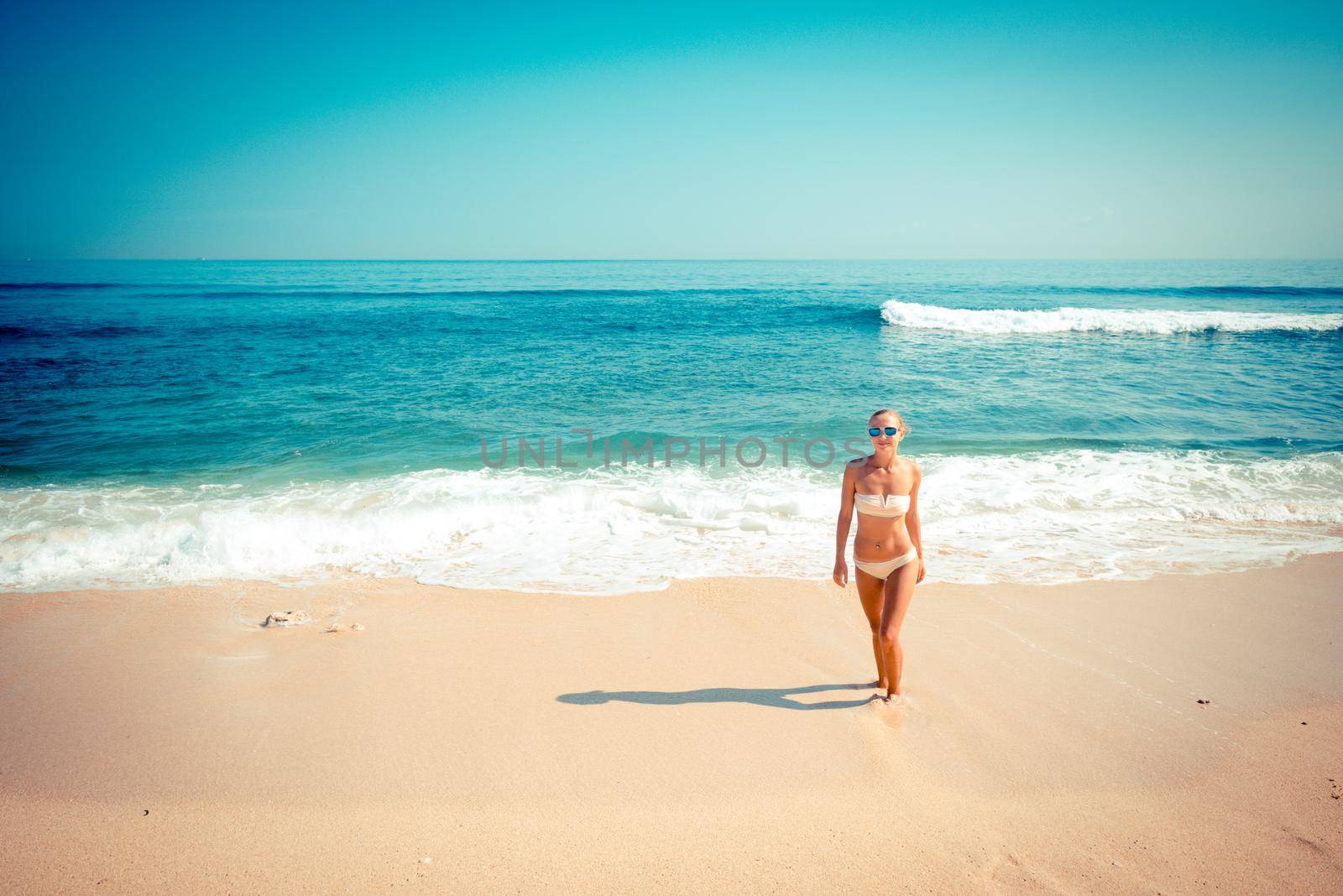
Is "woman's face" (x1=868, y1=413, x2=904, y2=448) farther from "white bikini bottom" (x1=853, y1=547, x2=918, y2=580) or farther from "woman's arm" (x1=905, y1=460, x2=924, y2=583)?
"white bikini bottom" (x1=853, y1=547, x2=918, y2=580)

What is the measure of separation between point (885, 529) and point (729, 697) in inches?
63.7

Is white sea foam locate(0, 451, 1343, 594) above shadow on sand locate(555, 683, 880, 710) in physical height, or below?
above

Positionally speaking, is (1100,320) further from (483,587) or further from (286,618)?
(286,618)

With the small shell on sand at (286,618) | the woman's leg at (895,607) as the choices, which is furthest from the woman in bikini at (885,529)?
the small shell on sand at (286,618)

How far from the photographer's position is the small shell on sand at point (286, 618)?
17.5ft

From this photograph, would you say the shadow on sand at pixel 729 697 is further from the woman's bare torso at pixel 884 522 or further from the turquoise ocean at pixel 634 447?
the turquoise ocean at pixel 634 447

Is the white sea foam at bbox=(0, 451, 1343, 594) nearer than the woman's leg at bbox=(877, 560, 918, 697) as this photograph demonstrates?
No

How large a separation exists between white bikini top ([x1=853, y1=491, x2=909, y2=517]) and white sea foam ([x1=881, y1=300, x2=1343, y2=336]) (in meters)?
25.0

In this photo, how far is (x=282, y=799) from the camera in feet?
11.4

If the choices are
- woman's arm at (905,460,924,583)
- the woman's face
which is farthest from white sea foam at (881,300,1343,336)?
the woman's face

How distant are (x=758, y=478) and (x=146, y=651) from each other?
744 centimetres

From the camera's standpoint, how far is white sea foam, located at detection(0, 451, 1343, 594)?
256 inches

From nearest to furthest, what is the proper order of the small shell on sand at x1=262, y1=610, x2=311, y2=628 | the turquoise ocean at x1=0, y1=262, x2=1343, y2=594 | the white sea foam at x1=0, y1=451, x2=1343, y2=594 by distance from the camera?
the small shell on sand at x1=262, y1=610, x2=311, y2=628 → the white sea foam at x1=0, y1=451, x2=1343, y2=594 → the turquoise ocean at x1=0, y1=262, x2=1343, y2=594

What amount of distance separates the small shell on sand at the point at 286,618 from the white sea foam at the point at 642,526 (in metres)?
0.97
